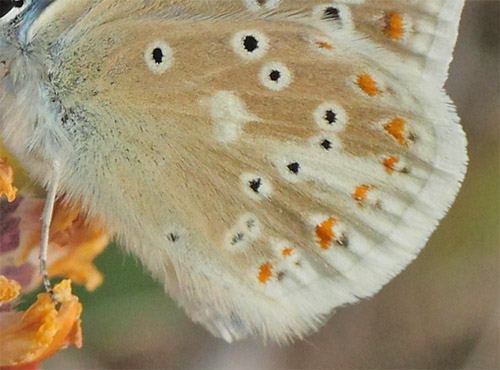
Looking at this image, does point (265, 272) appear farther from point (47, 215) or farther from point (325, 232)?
point (47, 215)

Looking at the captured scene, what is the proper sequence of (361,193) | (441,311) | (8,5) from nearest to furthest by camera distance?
(8,5)
(361,193)
(441,311)

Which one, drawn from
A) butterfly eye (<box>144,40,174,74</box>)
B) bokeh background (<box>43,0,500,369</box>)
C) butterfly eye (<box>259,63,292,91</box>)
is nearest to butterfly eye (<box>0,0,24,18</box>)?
butterfly eye (<box>144,40,174,74</box>)

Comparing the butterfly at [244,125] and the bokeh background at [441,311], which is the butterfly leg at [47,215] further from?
the bokeh background at [441,311]

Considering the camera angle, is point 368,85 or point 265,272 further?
point 265,272

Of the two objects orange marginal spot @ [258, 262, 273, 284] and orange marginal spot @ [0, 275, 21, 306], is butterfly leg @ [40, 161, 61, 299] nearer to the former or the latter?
orange marginal spot @ [0, 275, 21, 306]

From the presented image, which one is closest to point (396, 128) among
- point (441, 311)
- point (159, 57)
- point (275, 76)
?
Result: point (275, 76)

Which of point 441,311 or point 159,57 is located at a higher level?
point 159,57

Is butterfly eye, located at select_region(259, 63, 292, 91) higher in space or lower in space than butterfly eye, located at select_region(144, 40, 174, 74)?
lower
